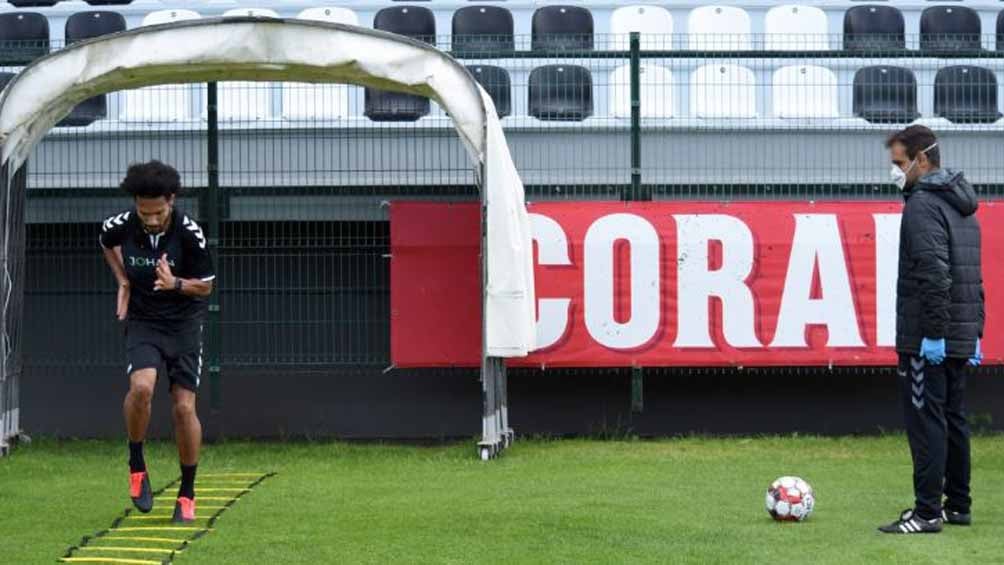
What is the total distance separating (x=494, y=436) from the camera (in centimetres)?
1209

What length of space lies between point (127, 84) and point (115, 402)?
9.50ft

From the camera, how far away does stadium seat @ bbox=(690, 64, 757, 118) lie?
13.4m

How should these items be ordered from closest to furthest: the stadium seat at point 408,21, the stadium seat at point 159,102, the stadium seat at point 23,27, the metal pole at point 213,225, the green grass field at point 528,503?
the green grass field at point 528,503
the metal pole at point 213,225
the stadium seat at point 159,102
the stadium seat at point 408,21
the stadium seat at point 23,27

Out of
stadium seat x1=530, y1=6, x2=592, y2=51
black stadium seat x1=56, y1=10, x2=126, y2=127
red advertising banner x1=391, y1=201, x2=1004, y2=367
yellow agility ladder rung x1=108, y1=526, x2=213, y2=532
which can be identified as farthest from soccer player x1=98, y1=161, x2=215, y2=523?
black stadium seat x1=56, y1=10, x2=126, y2=127

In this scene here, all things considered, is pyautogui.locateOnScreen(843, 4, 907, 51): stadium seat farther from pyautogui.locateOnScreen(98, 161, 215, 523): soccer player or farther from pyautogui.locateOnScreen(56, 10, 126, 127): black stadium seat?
pyautogui.locateOnScreen(98, 161, 215, 523): soccer player

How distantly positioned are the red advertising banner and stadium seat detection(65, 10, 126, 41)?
5.23m

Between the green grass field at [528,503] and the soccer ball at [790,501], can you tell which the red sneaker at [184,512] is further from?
the soccer ball at [790,501]

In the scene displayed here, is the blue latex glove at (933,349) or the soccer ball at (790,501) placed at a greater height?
the blue latex glove at (933,349)

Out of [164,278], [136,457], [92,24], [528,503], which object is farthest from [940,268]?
[92,24]

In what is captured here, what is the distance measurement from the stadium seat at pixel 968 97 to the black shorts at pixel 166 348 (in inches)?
285

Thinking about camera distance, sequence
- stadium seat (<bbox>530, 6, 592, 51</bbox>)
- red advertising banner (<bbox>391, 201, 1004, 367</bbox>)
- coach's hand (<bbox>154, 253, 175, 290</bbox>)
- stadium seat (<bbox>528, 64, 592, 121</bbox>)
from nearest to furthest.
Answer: coach's hand (<bbox>154, 253, 175, 290</bbox>), red advertising banner (<bbox>391, 201, 1004, 367</bbox>), stadium seat (<bbox>528, 64, 592, 121</bbox>), stadium seat (<bbox>530, 6, 592, 51</bbox>)

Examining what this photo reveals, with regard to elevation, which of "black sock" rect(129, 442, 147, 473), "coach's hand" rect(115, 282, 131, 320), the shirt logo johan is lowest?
"black sock" rect(129, 442, 147, 473)

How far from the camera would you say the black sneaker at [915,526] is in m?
8.19

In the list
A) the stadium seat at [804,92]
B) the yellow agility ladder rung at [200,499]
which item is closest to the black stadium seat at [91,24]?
the stadium seat at [804,92]
